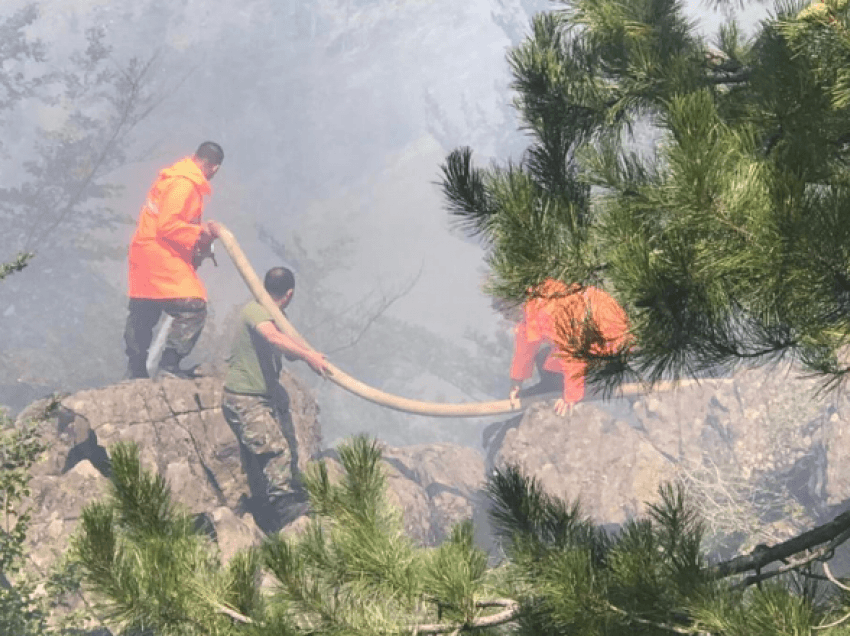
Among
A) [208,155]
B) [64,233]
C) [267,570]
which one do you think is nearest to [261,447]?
[208,155]

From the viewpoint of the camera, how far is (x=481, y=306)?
42.3 metres

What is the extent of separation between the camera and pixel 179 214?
42.2ft

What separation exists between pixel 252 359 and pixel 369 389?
2682 millimetres

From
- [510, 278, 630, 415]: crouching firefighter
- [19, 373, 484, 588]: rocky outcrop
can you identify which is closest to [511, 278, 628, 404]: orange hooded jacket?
[510, 278, 630, 415]: crouching firefighter

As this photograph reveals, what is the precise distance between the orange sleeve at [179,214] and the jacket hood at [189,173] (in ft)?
0.23

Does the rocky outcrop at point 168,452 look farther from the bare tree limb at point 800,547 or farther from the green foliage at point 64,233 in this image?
the green foliage at point 64,233

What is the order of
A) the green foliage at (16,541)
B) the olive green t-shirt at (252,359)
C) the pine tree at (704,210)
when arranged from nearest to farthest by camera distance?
the pine tree at (704,210)
the green foliage at (16,541)
the olive green t-shirt at (252,359)

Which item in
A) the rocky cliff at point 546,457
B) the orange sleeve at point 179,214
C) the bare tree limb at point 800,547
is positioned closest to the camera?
the bare tree limb at point 800,547

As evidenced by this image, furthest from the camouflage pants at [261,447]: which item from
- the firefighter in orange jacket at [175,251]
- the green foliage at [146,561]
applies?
the green foliage at [146,561]

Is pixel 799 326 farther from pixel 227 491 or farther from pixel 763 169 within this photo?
pixel 227 491

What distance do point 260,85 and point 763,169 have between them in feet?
148

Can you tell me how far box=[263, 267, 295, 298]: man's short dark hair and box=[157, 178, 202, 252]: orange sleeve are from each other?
1117 millimetres

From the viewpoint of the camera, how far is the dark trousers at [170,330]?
508 inches

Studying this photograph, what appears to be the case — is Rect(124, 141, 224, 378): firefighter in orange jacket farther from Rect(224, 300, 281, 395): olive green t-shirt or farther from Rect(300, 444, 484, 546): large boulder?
Rect(300, 444, 484, 546): large boulder
